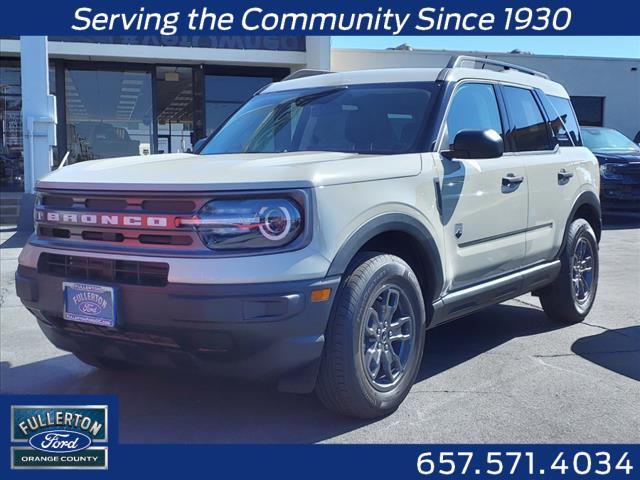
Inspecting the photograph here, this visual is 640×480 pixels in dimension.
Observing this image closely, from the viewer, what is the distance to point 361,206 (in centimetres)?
347

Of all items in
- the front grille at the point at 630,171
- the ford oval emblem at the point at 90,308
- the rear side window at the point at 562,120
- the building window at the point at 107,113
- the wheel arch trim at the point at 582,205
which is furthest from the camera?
the building window at the point at 107,113

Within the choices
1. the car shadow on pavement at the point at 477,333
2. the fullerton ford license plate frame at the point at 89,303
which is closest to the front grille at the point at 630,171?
the car shadow on pavement at the point at 477,333

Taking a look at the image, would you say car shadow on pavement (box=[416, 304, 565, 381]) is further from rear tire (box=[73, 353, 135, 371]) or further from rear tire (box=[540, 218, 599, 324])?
rear tire (box=[73, 353, 135, 371])

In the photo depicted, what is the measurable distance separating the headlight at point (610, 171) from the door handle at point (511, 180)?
8.58 meters

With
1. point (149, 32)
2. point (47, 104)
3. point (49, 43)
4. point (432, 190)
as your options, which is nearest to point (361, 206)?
point (432, 190)

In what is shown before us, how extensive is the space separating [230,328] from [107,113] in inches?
594

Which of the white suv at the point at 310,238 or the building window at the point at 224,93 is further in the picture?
the building window at the point at 224,93

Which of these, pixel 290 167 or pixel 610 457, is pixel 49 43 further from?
pixel 610 457

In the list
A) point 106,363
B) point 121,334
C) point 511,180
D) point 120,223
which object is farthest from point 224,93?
point 121,334

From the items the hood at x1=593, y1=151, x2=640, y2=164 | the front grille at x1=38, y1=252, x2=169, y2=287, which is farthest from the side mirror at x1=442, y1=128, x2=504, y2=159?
the hood at x1=593, y1=151, x2=640, y2=164

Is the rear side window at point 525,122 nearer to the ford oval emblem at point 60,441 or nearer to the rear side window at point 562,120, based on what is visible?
the rear side window at point 562,120

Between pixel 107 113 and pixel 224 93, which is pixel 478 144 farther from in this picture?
pixel 107 113

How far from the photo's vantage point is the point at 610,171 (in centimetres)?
1248

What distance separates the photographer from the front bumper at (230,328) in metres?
3.05
